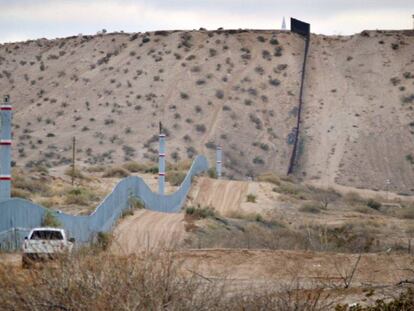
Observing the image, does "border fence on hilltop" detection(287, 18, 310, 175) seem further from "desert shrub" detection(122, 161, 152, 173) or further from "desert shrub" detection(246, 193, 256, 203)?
"desert shrub" detection(246, 193, 256, 203)

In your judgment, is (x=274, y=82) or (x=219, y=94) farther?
(x=274, y=82)

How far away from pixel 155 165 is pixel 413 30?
143ft

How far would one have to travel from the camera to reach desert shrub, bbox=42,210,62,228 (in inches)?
1080

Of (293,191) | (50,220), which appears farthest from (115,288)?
(293,191)

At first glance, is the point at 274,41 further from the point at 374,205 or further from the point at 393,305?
the point at 393,305

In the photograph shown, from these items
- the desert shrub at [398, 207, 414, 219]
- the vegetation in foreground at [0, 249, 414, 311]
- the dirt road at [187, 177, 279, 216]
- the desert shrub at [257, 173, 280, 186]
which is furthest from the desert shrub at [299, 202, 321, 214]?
the vegetation in foreground at [0, 249, 414, 311]

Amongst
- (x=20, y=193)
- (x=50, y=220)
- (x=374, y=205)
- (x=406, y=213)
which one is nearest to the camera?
(x=50, y=220)

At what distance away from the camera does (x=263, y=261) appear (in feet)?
73.8

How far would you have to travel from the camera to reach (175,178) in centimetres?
6069

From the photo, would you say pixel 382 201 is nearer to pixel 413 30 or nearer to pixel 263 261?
pixel 413 30

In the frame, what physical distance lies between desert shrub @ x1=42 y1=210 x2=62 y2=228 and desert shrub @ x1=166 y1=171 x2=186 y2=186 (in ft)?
104

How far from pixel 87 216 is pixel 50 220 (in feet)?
9.96

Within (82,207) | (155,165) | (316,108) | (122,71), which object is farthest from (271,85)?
(82,207)

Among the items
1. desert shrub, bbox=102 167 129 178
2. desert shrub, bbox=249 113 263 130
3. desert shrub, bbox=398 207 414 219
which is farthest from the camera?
desert shrub, bbox=249 113 263 130
